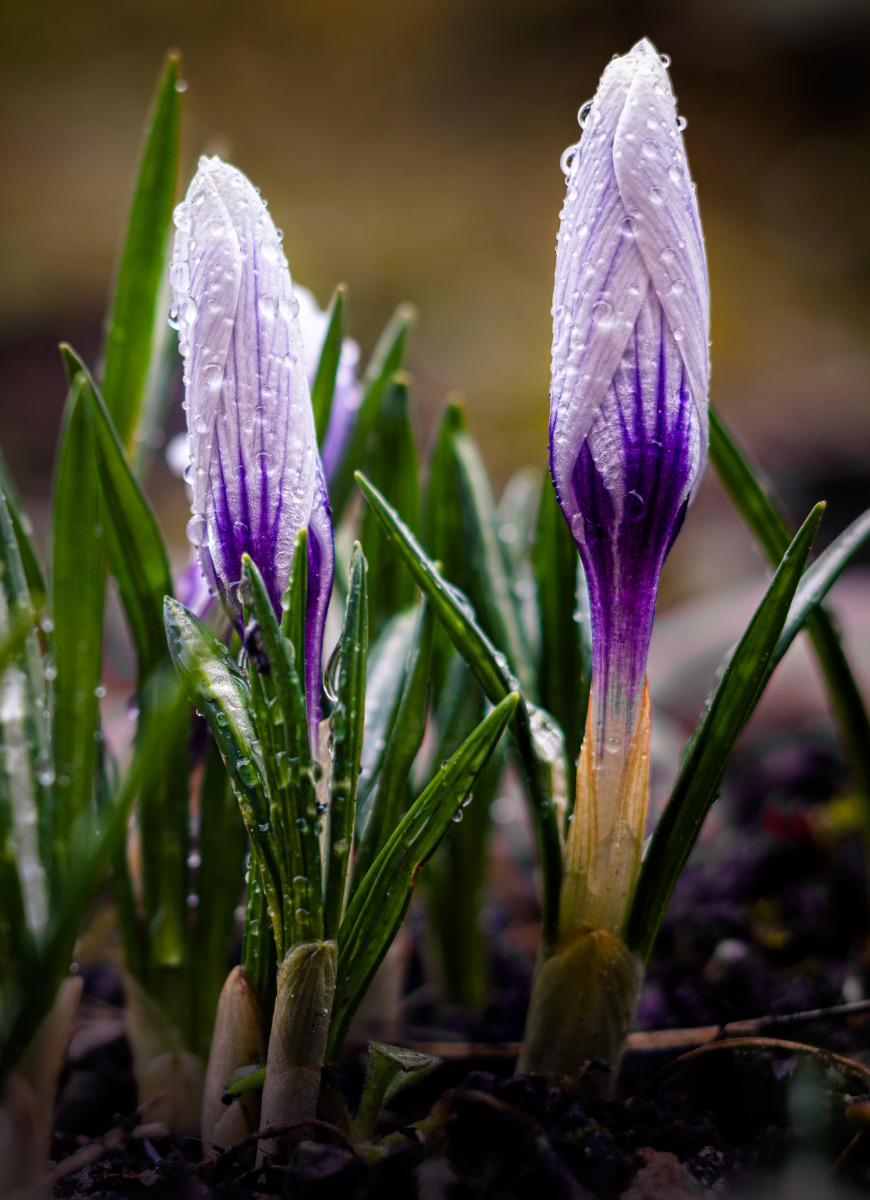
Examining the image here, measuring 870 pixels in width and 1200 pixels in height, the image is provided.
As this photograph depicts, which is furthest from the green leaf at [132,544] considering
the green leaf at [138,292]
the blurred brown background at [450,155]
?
the blurred brown background at [450,155]

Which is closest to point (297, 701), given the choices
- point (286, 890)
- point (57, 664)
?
point (286, 890)

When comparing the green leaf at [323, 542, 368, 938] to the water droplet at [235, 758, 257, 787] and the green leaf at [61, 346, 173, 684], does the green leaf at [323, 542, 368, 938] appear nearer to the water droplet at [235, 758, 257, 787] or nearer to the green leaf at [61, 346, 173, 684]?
the water droplet at [235, 758, 257, 787]

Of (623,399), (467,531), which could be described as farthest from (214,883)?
(623,399)

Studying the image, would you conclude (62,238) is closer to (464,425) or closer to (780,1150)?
(464,425)

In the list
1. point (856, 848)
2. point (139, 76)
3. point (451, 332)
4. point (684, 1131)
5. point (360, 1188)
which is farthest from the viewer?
point (139, 76)

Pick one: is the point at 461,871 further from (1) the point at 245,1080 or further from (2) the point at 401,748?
(1) the point at 245,1080
